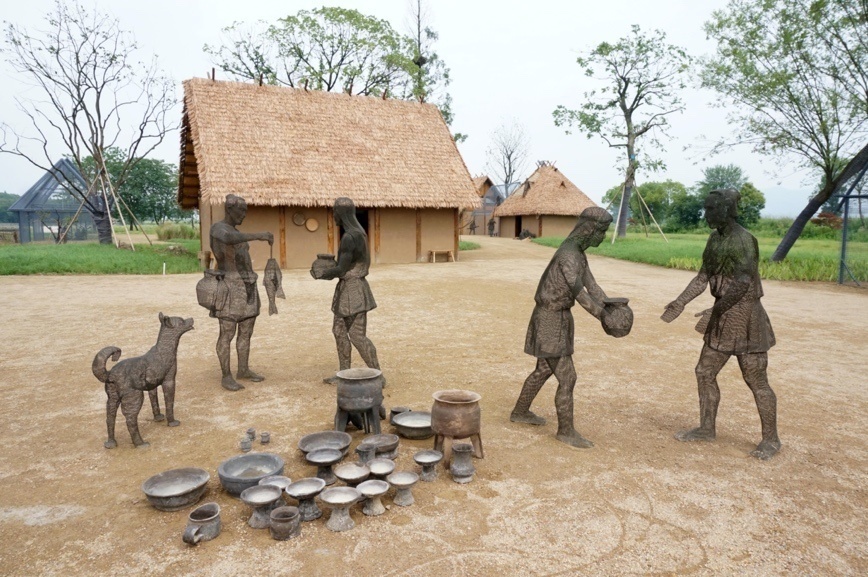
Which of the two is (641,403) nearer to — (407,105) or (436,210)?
(436,210)

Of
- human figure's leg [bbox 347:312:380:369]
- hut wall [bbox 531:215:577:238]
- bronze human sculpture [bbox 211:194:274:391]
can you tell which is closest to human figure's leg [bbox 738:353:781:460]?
human figure's leg [bbox 347:312:380:369]

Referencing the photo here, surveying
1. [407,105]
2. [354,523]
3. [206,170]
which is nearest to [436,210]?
[407,105]

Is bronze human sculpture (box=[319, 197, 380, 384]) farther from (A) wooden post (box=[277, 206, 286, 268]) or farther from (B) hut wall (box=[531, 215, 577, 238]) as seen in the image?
(B) hut wall (box=[531, 215, 577, 238])

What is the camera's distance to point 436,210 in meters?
18.1

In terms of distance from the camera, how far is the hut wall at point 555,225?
3047 centimetres

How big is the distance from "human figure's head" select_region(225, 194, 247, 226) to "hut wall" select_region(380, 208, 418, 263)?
11546 mm

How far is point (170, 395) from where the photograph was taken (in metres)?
4.57

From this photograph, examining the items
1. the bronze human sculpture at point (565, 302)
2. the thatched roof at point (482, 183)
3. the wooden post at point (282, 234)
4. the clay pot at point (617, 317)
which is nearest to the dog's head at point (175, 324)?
the bronze human sculpture at point (565, 302)

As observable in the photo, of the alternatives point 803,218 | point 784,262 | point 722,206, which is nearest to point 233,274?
point 722,206

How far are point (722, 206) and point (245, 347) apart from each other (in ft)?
15.0

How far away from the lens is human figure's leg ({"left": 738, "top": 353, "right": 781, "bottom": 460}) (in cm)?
408

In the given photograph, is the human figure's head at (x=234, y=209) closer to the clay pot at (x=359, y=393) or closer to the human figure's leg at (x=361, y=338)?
the human figure's leg at (x=361, y=338)

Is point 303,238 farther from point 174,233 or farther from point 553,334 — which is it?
point 174,233

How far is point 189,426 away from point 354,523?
2.17 meters
